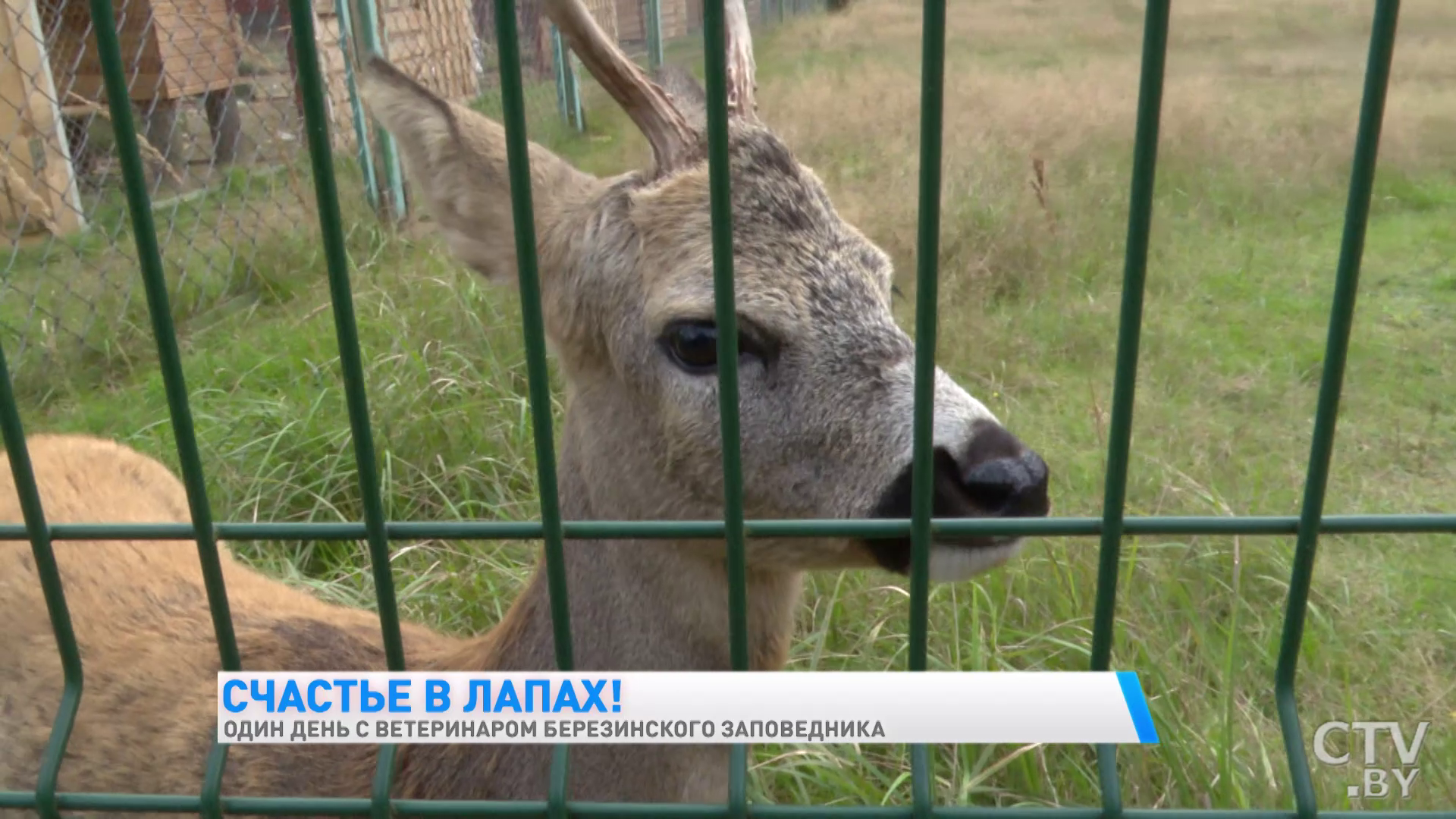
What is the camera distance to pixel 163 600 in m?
2.77

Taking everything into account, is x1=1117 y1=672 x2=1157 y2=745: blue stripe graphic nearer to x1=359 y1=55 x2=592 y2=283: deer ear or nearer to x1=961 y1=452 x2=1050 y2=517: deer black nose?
x1=961 y1=452 x2=1050 y2=517: deer black nose

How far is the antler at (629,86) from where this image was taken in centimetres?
196

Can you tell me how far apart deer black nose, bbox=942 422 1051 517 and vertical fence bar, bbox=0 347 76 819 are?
1.28 m

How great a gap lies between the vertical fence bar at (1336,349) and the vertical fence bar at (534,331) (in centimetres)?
88

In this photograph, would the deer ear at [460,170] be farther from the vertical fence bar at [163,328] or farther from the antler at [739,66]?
the vertical fence bar at [163,328]

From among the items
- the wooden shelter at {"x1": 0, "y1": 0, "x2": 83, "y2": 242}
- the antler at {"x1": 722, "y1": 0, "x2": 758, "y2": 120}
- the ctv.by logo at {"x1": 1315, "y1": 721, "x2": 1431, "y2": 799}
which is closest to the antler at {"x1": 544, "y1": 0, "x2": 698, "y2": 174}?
the antler at {"x1": 722, "y1": 0, "x2": 758, "y2": 120}

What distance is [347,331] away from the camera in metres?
1.45

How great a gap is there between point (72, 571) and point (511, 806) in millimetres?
1844

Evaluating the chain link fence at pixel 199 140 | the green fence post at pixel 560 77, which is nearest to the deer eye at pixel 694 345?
the chain link fence at pixel 199 140

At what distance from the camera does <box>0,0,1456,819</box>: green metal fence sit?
1306mm

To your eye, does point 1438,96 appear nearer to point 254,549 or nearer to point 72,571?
point 254,549

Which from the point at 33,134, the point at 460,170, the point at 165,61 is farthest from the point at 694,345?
the point at 165,61

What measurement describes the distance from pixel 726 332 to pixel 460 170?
1346mm

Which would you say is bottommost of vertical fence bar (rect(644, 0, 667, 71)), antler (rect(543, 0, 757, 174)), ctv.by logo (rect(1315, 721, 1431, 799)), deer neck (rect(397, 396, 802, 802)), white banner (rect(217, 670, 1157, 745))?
ctv.by logo (rect(1315, 721, 1431, 799))
